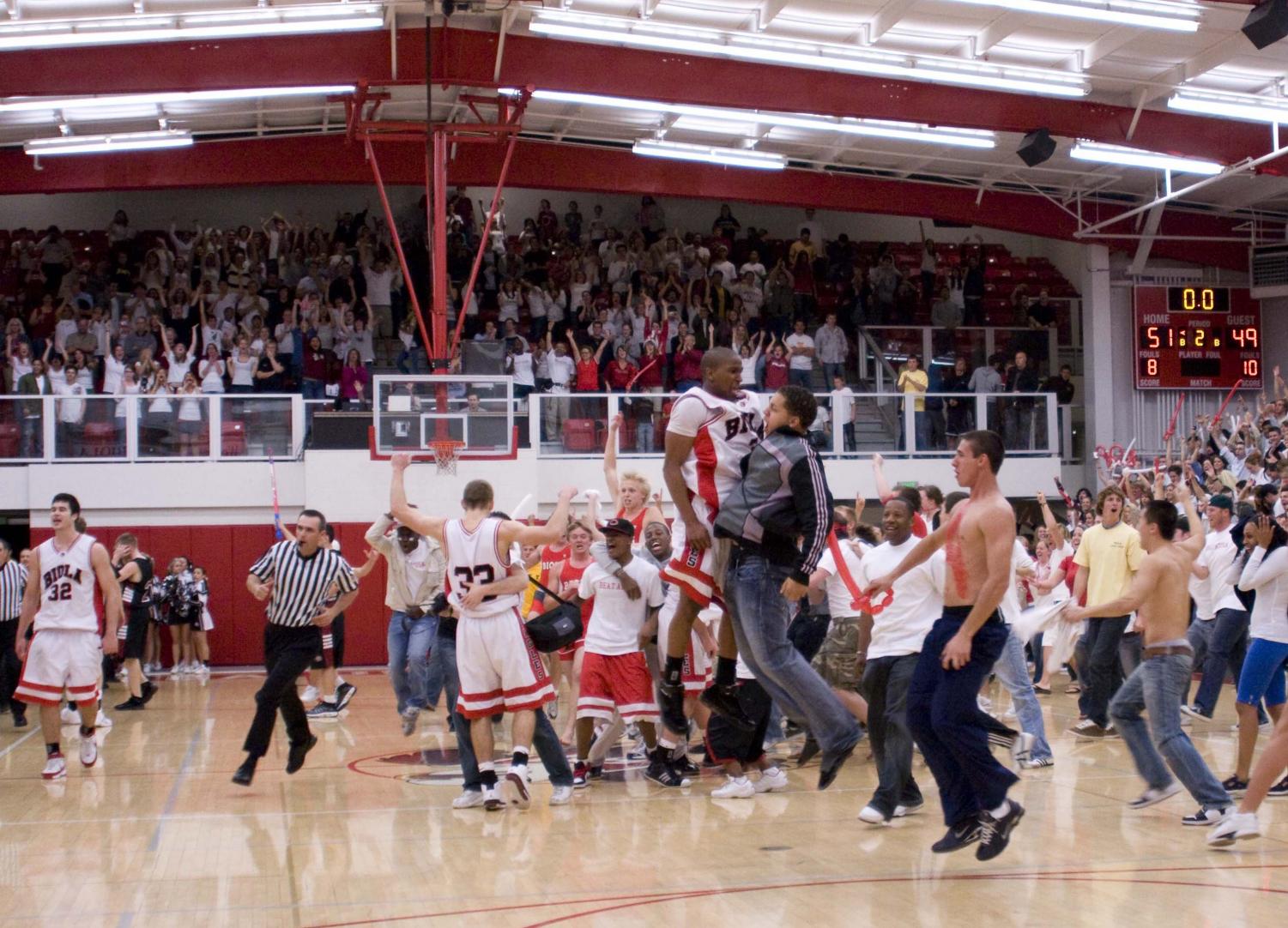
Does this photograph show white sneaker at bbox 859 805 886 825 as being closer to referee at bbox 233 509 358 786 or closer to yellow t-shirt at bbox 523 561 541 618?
referee at bbox 233 509 358 786

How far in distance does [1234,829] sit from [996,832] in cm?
150

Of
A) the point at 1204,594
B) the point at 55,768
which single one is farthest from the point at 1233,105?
the point at 55,768

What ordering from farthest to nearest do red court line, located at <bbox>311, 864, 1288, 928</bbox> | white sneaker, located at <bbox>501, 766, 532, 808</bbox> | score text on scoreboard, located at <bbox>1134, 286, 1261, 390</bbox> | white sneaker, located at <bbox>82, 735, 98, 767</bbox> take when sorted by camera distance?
score text on scoreboard, located at <bbox>1134, 286, 1261, 390</bbox>
white sneaker, located at <bbox>82, 735, 98, 767</bbox>
white sneaker, located at <bbox>501, 766, 532, 808</bbox>
red court line, located at <bbox>311, 864, 1288, 928</bbox>

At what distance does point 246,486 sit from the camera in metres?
20.6

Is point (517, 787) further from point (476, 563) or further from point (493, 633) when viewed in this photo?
point (476, 563)

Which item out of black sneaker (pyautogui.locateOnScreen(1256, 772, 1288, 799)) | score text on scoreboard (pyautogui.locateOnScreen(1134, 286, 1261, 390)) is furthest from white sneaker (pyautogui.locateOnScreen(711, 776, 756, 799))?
score text on scoreboard (pyautogui.locateOnScreen(1134, 286, 1261, 390))

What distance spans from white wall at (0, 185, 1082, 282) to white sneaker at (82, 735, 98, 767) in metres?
18.0

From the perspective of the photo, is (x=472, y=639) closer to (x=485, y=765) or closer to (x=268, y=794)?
(x=485, y=765)

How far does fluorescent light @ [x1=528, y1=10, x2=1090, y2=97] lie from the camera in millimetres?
18906

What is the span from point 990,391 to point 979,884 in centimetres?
1789

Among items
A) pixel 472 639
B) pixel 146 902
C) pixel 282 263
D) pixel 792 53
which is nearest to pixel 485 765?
pixel 472 639

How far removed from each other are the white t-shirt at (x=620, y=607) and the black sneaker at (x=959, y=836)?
337cm

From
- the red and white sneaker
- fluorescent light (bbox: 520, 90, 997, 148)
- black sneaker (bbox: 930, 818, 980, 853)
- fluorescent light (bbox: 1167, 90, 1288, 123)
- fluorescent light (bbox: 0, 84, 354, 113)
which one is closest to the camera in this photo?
black sneaker (bbox: 930, 818, 980, 853)

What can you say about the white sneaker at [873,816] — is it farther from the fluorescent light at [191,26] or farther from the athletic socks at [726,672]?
the fluorescent light at [191,26]
